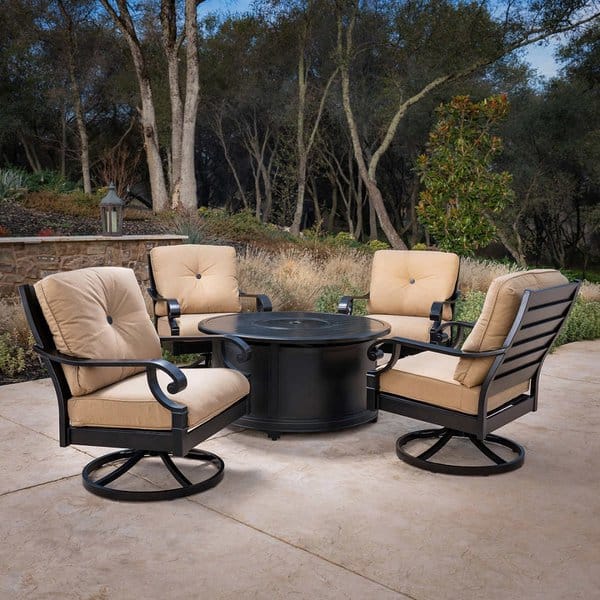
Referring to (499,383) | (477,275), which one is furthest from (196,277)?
(477,275)

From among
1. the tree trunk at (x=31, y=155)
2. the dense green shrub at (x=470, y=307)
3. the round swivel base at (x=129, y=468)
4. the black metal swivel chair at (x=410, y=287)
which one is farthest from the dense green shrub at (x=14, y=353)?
the tree trunk at (x=31, y=155)

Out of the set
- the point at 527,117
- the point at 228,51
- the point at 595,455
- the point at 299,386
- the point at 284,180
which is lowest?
the point at 595,455

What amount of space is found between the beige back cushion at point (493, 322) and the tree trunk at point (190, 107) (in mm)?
11395

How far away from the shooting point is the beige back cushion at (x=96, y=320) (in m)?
3.16

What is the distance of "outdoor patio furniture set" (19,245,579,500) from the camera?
3162 millimetres

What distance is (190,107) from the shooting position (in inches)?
555

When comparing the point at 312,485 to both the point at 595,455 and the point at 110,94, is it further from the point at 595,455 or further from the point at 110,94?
the point at 110,94

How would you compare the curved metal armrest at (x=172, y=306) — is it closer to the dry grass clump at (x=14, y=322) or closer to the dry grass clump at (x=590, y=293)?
the dry grass clump at (x=14, y=322)

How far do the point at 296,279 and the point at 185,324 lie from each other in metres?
2.45

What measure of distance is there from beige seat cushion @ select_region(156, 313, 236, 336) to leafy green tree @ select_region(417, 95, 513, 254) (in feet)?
16.4

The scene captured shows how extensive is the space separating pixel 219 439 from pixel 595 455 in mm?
2142

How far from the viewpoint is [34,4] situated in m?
19.8

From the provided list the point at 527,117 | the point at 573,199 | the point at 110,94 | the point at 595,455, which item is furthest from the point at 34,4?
the point at 595,455

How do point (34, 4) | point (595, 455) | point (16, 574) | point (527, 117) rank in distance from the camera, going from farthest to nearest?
point (34, 4), point (527, 117), point (595, 455), point (16, 574)
